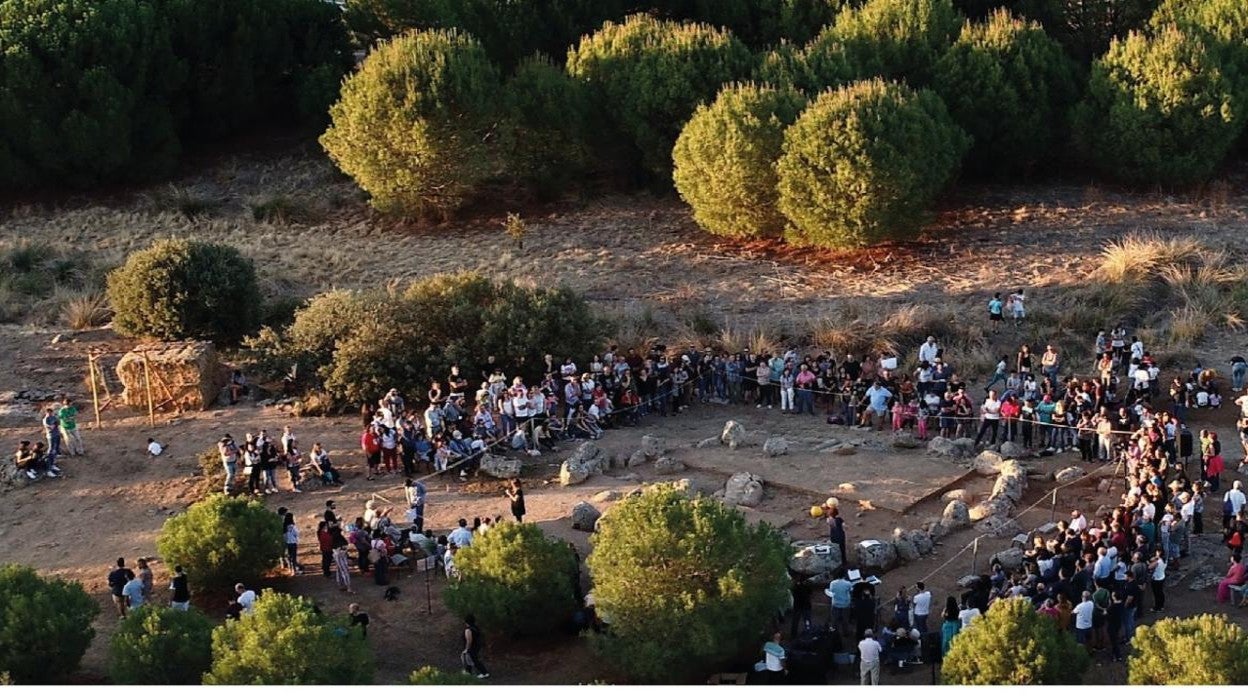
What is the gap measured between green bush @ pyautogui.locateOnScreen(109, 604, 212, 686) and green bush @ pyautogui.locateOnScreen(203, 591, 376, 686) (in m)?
0.36

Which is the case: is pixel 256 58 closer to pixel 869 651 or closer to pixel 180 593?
pixel 180 593

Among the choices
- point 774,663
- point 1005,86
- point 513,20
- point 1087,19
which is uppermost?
point 513,20

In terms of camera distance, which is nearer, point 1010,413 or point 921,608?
point 921,608

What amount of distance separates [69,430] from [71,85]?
19224 mm

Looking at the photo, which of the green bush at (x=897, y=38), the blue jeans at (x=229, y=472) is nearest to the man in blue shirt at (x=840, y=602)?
the blue jeans at (x=229, y=472)

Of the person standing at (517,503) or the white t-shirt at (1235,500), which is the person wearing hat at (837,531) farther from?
the white t-shirt at (1235,500)

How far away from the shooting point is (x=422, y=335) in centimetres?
2941

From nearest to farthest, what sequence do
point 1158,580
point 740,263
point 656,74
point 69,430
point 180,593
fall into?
point 1158,580, point 180,593, point 69,430, point 740,263, point 656,74

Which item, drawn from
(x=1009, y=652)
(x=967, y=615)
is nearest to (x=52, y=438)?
(x=967, y=615)

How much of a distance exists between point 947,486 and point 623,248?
14.5 metres

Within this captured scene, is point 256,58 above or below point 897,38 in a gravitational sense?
above

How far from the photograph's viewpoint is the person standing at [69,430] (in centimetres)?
2667

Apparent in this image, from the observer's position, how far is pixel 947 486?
81.3 feet

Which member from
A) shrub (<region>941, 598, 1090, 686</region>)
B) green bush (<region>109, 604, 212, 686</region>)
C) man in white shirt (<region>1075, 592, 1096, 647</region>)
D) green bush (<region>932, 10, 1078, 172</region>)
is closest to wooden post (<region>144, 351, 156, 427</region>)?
green bush (<region>109, 604, 212, 686</region>)
